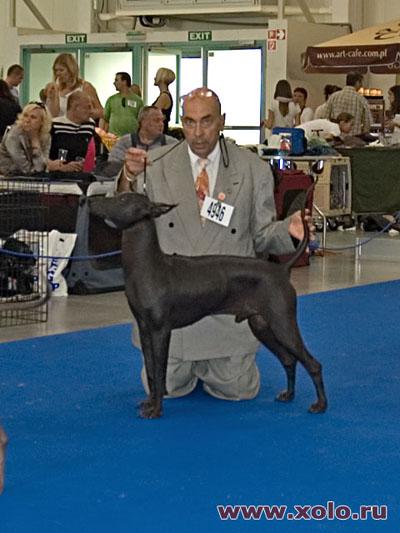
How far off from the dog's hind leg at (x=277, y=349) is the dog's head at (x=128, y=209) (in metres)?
0.54

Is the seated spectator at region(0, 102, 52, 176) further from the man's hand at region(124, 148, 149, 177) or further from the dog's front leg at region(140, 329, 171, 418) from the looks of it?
the dog's front leg at region(140, 329, 171, 418)

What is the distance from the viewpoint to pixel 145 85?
1762 cm

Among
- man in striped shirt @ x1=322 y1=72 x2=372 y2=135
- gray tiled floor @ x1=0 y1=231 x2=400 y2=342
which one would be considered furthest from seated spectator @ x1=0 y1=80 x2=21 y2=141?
man in striped shirt @ x1=322 y1=72 x2=372 y2=135

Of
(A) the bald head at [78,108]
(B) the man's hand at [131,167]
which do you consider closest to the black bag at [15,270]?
(A) the bald head at [78,108]

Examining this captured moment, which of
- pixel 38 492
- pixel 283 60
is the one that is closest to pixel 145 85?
pixel 283 60

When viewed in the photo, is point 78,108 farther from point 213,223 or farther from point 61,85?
point 213,223

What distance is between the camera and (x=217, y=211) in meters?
4.32

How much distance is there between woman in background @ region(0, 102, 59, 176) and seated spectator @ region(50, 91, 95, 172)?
452mm

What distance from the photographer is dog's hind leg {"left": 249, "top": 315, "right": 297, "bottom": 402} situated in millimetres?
4262

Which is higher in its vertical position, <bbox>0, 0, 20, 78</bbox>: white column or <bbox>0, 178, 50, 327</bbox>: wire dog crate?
<bbox>0, 0, 20, 78</bbox>: white column

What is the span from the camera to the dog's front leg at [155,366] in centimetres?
403

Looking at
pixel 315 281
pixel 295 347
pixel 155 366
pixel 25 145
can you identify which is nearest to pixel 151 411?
pixel 155 366

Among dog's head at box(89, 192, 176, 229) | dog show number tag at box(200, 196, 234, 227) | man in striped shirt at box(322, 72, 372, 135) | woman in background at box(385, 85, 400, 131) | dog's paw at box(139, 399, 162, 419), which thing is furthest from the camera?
Answer: man in striped shirt at box(322, 72, 372, 135)

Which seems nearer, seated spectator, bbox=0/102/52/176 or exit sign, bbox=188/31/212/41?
seated spectator, bbox=0/102/52/176
